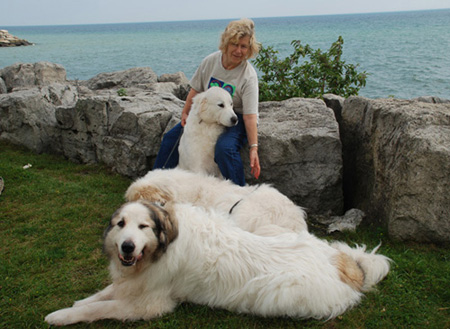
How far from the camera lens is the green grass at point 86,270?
3.19 m

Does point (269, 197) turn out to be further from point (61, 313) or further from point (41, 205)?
point (41, 205)

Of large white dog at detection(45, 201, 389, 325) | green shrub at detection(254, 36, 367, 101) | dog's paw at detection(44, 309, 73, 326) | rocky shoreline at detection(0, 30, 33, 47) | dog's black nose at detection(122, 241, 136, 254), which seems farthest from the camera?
rocky shoreline at detection(0, 30, 33, 47)

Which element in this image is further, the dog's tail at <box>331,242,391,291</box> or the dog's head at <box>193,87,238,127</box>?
the dog's head at <box>193,87,238,127</box>

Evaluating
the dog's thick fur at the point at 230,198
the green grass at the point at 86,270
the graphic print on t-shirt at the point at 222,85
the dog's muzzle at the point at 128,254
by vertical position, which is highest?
the graphic print on t-shirt at the point at 222,85

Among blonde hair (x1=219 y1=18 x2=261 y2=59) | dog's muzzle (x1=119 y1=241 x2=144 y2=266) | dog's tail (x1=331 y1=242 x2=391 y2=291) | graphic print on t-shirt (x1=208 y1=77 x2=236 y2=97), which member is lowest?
dog's tail (x1=331 y1=242 x2=391 y2=291)

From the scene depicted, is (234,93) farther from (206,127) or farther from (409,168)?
(409,168)

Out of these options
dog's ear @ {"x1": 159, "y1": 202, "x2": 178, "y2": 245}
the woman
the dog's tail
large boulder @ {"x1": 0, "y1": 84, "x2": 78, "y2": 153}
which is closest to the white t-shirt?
the woman

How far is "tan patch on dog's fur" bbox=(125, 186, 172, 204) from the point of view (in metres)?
4.08

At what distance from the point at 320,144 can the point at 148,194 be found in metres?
2.55

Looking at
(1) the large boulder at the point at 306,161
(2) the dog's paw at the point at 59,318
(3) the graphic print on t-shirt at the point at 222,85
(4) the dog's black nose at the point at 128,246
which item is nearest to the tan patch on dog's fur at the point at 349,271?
(4) the dog's black nose at the point at 128,246

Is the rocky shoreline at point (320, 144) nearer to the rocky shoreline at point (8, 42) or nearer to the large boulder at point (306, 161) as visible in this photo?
the large boulder at point (306, 161)

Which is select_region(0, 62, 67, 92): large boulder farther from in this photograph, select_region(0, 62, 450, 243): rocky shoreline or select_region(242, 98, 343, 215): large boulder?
select_region(242, 98, 343, 215): large boulder

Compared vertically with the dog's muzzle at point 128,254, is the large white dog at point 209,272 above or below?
below

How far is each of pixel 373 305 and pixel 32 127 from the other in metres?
7.34
